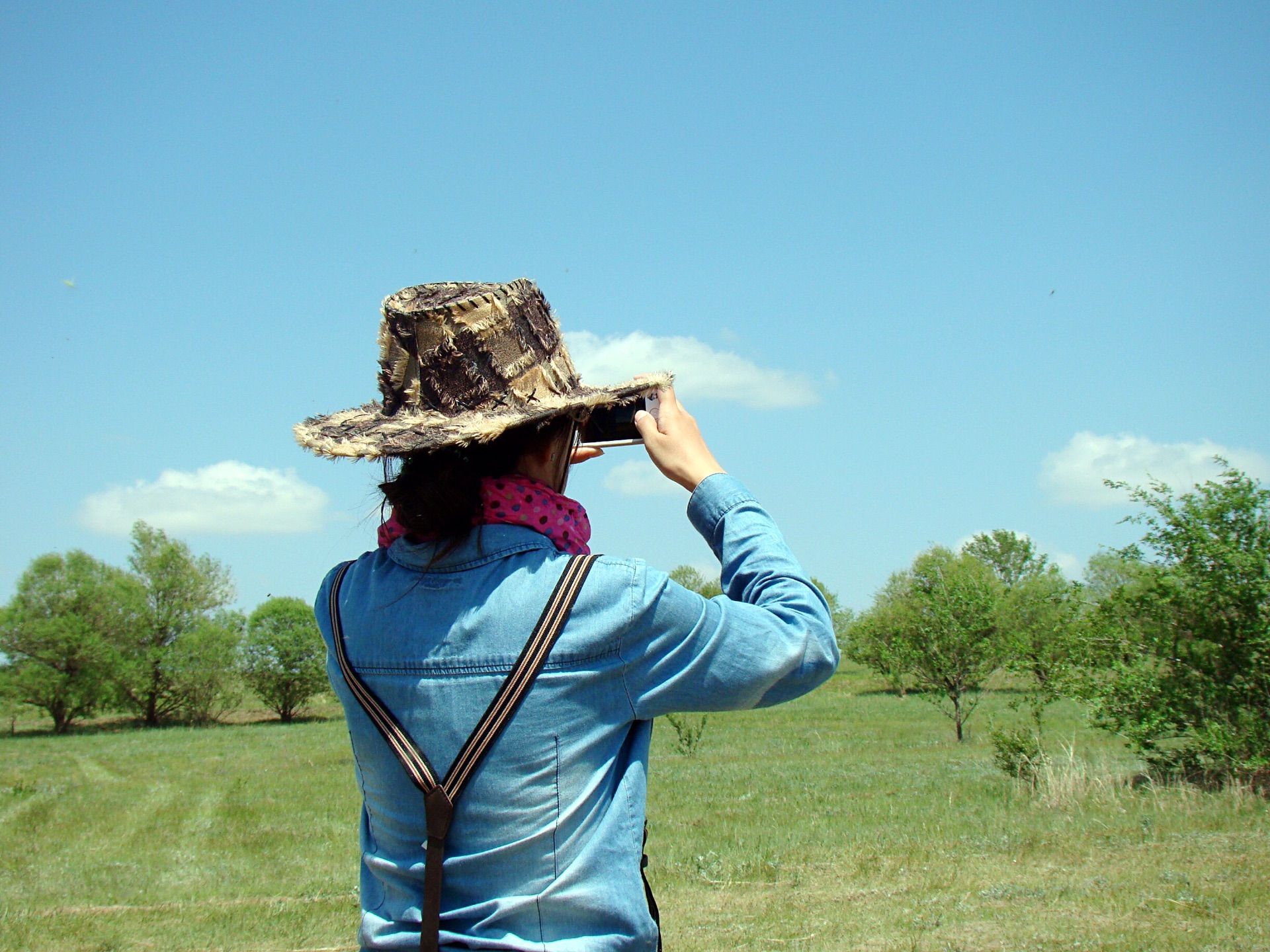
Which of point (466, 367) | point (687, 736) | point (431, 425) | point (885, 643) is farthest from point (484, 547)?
point (885, 643)

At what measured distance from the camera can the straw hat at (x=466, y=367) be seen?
1.70 m

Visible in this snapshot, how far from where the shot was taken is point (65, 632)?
1713 inches

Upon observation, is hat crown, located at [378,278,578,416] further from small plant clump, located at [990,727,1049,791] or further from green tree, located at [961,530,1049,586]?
green tree, located at [961,530,1049,586]

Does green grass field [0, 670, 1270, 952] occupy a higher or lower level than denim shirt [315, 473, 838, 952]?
lower

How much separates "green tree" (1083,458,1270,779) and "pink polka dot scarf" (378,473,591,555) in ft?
39.9

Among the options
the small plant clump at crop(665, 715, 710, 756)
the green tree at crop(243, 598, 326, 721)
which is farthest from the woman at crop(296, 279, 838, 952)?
the green tree at crop(243, 598, 326, 721)

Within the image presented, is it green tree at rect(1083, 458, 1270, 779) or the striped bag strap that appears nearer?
the striped bag strap

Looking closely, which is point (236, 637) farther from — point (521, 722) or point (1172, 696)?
point (521, 722)

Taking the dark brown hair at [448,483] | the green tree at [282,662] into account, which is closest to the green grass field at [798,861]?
the dark brown hair at [448,483]

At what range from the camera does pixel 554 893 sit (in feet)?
4.87

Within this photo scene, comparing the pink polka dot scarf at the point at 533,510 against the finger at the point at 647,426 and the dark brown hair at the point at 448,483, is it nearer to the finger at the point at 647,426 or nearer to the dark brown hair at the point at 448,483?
the dark brown hair at the point at 448,483

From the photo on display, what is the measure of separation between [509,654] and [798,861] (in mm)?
8706

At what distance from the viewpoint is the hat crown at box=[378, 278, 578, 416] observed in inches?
68.6

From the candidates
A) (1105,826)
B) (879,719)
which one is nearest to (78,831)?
(1105,826)
